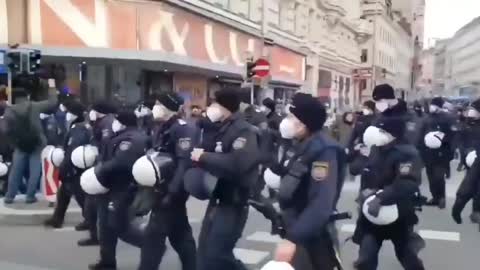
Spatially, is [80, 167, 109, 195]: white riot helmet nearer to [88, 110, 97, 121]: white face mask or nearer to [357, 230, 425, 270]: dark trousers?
[88, 110, 97, 121]: white face mask

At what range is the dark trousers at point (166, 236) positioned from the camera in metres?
6.45

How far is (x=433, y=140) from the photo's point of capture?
1236cm

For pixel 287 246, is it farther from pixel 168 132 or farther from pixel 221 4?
pixel 221 4

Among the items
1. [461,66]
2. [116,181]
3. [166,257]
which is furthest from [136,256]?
[461,66]

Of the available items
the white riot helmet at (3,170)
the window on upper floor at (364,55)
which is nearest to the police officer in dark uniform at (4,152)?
the white riot helmet at (3,170)

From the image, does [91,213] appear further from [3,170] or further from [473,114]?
[473,114]

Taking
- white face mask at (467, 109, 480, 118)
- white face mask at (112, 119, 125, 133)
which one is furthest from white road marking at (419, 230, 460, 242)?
white face mask at (112, 119, 125, 133)

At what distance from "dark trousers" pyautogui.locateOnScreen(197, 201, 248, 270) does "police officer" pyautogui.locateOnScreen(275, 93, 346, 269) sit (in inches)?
28.9

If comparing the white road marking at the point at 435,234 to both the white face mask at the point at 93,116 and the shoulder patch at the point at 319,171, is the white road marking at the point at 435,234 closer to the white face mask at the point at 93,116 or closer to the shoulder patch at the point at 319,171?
the white face mask at the point at 93,116

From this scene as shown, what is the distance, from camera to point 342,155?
4.91 m

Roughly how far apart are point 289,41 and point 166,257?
31557 millimetres

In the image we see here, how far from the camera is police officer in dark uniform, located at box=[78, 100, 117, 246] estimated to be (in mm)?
8126

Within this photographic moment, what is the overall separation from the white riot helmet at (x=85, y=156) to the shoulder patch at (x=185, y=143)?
245 cm

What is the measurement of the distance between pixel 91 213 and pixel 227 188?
11.3 ft
